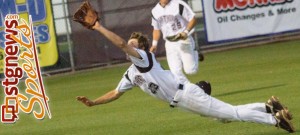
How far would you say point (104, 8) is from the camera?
29.6m

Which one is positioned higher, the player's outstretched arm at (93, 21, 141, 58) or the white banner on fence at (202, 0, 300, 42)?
the player's outstretched arm at (93, 21, 141, 58)

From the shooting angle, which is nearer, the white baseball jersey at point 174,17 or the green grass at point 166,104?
the green grass at point 166,104

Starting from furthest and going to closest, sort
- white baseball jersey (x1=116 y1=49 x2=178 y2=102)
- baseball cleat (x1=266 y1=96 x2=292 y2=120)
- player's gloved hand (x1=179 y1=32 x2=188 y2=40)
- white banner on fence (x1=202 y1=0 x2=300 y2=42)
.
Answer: white banner on fence (x1=202 y1=0 x2=300 y2=42)
player's gloved hand (x1=179 y1=32 x2=188 y2=40)
baseball cleat (x1=266 y1=96 x2=292 y2=120)
white baseball jersey (x1=116 y1=49 x2=178 y2=102)

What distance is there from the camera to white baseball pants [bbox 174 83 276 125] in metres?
13.1

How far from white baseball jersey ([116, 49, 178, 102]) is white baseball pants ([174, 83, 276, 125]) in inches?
5.5

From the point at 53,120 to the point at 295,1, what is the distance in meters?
13.5

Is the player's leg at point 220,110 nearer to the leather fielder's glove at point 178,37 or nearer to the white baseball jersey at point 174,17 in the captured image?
the leather fielder's glove at point 178,37

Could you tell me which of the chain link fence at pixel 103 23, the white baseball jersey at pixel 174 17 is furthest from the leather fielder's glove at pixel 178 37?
the chain link fence at pixel 103 23

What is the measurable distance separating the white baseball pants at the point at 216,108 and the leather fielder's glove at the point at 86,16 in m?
1.75

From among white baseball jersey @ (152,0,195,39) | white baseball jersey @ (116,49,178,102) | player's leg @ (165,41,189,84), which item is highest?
white baseball jersey @ (152,0,195,39)

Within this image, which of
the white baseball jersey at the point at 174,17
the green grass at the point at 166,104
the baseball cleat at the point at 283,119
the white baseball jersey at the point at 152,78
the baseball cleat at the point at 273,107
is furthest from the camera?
the white baseball jersey at the point at 174,17

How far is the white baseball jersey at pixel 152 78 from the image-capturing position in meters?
13.0

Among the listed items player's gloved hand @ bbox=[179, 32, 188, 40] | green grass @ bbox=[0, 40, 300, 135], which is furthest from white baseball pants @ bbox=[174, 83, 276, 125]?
player's gloved hand @ bbox=[179, 32, 188, 40]

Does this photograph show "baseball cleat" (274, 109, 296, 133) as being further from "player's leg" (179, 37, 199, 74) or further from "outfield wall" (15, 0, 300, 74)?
"outfield wall" (15, 0, 300, 74)
